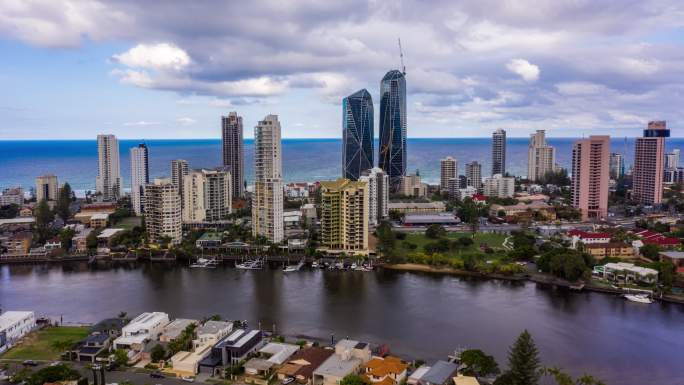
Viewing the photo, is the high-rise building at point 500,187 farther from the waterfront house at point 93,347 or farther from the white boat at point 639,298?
the waterfront house at point 93,347

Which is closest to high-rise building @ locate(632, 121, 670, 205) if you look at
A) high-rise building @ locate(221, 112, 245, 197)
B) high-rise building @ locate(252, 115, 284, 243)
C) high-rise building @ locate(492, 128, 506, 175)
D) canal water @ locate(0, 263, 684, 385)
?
high-rise building @ locate(492, 128, 506, 175)

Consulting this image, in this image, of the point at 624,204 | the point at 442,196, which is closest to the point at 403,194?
the point at 442,196

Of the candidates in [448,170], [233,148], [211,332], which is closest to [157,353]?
[211,332]

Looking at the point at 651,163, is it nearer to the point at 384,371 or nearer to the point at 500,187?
the point at 500,187

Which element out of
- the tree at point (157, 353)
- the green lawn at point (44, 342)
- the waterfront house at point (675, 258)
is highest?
the waterfront house at point (675, 258)

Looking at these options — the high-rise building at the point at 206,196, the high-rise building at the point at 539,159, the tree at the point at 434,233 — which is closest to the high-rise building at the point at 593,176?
the tree at the point at 434,233

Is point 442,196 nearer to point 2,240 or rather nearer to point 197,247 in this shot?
point 197,247
